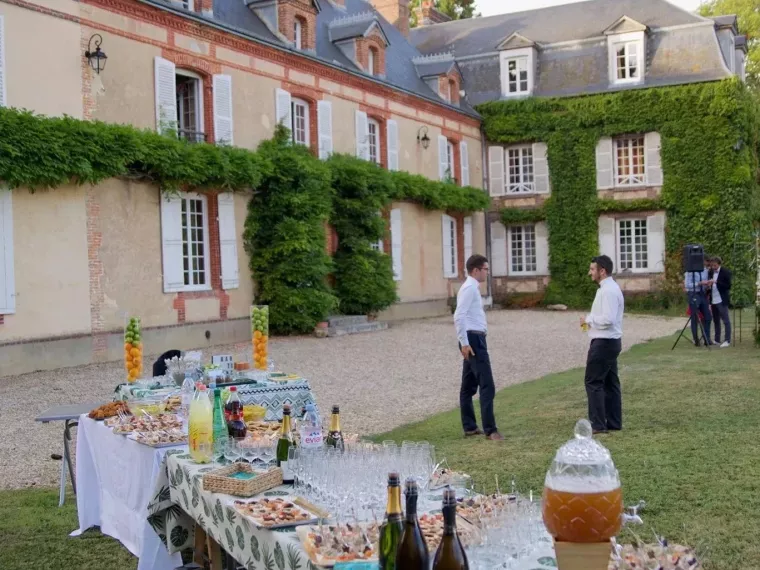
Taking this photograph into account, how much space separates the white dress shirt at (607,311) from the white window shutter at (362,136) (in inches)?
557

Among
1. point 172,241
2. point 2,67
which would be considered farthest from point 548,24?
point 2,67

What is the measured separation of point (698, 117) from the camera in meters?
24.1

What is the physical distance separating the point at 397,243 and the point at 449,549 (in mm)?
20099

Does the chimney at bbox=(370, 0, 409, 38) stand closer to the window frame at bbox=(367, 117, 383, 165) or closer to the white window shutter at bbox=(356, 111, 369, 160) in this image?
the window frame at bbox=(367, 117, 383, 165)

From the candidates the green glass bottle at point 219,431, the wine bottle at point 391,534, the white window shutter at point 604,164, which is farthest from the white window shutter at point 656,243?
the wine bottle at point 391,534

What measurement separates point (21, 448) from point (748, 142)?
75.5ft

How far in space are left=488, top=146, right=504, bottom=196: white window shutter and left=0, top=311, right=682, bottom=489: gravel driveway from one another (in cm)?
830

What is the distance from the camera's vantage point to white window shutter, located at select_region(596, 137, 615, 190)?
2545cm

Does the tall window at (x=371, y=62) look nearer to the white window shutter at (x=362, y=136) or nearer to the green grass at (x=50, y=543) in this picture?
the white window shutter at (x=362, y=136)

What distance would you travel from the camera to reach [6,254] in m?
12.0

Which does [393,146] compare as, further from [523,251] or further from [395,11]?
[395,11]

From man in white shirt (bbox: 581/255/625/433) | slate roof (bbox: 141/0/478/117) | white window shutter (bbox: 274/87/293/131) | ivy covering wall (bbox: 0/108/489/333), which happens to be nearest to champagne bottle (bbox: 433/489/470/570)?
man in white shirt (bbox: 581/255/625/433)

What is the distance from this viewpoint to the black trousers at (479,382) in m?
7.18

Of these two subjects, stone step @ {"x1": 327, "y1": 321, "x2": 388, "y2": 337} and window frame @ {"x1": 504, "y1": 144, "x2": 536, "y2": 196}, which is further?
window frame @ {"x1": 504, "y1": 144, "x2": 536, "y2": 196}
